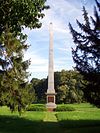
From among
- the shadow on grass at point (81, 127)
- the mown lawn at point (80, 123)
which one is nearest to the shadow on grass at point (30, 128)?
the shadow on grass at point (81, 127)

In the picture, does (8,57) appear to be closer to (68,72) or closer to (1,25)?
(1,25)

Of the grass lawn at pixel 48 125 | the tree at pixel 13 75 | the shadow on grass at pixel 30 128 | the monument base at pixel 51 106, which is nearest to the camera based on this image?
the shadow on grass at pixel 30 128

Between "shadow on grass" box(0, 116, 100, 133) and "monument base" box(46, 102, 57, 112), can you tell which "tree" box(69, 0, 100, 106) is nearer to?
"shadow on grass" box(0, 116, 100, 133)

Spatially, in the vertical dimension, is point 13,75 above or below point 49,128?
above

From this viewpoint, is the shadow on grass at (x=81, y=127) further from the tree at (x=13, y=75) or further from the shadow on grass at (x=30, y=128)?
the tree at (x=13, y=75)

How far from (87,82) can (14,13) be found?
8.28m

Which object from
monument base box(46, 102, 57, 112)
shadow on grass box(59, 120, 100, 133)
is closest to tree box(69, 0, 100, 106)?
shadow on grass box(59, 120, 100, 133)

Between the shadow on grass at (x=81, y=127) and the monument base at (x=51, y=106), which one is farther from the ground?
the monument base at (x=51, y=106)

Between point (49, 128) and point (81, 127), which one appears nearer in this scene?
point (49, 128)

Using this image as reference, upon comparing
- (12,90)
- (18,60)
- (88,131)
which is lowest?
(88,131)

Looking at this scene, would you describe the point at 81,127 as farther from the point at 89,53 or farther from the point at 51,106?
the point at 51,106

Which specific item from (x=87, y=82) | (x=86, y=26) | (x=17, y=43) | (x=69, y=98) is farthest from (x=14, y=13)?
(x=69, y=98)

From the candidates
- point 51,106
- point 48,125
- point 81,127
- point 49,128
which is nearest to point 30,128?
point 49,128

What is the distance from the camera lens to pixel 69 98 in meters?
117
